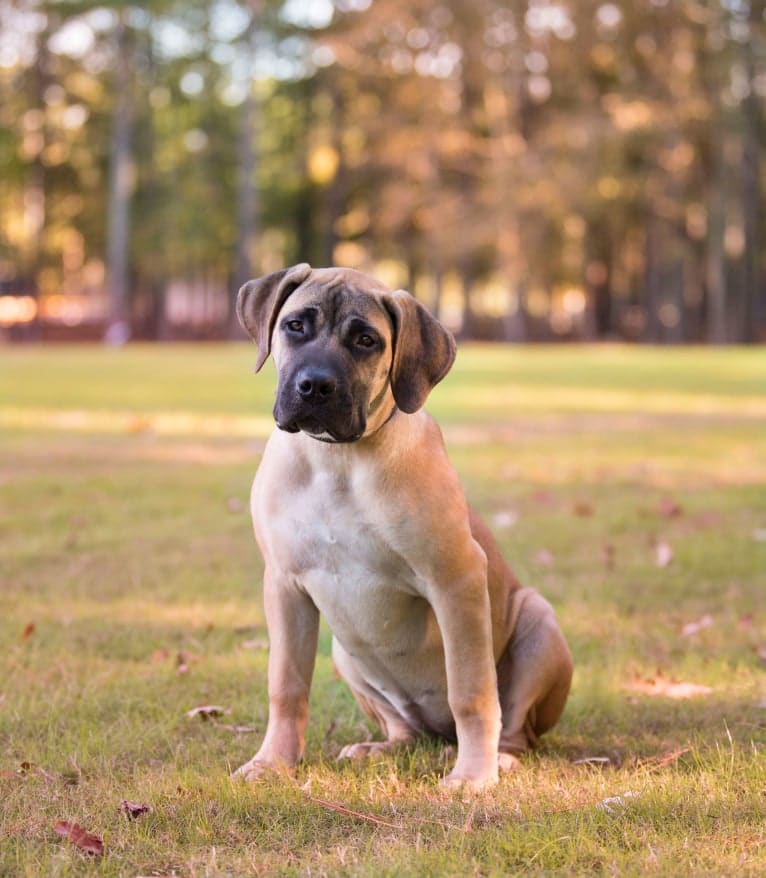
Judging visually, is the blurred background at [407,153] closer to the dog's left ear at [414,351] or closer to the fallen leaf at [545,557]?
the fallen leaf at [545,557]

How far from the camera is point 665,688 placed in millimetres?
4949

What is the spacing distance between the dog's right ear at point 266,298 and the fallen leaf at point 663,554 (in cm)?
382

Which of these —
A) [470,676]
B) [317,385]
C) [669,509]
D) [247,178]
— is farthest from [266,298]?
[247,178]

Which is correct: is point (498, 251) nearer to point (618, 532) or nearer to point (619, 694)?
point (618, 532)

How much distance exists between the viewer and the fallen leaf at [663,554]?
7.16 metres

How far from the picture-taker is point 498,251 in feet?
157

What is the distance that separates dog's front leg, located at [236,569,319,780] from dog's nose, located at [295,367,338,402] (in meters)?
0.68

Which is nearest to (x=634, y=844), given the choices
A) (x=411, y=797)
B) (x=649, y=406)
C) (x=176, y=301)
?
(x=411, y=797)

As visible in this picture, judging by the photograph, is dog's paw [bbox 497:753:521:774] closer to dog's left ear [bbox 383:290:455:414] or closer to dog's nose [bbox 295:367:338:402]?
dog's left ear [bbox 383:290:455:414]

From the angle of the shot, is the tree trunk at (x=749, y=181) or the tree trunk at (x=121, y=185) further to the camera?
the tree trunk at (x=121, y=185)

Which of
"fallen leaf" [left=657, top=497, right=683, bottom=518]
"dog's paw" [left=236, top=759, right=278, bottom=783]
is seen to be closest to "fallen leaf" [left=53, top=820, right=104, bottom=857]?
"dog's paw" [left=236, top=759, right=278, bottom=783]

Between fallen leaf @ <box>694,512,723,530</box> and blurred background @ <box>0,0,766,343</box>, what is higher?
blurred background @ <box>0,0,766,343</box>

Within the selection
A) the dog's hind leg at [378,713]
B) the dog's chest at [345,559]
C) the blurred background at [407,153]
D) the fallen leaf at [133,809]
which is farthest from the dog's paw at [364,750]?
the blurred background at [407,153]

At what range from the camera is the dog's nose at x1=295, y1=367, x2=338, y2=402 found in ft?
11.7
